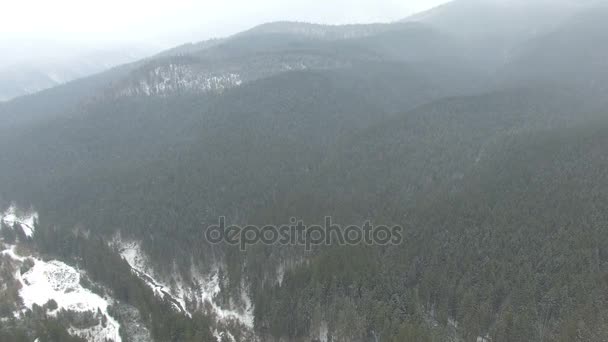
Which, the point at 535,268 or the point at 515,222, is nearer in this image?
the point at 535,268

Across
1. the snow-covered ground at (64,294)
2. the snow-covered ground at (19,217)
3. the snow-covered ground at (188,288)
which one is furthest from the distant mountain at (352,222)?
the snow-covered ground at (19,217)

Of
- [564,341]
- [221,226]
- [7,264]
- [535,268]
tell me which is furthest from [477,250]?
[7,264]

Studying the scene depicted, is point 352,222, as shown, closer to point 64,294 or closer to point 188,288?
point 188,288

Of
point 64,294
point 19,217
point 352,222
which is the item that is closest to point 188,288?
point 64,294

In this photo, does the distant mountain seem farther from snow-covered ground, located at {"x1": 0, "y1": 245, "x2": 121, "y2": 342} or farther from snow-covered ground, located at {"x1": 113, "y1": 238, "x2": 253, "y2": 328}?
snow-covered ground, located at {"x1": 0, "y1": 245, "x2": 121, "y2": 342}

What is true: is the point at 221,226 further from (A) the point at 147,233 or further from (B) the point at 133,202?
(B) the point at 133,202

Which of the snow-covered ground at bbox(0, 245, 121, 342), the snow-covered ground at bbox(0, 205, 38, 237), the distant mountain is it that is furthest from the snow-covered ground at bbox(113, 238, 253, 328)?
the snow-covered ground at bbox(0, 205, 38, 237)

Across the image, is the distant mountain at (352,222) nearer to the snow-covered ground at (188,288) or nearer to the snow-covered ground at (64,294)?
the snow-covered ground at (188,288)
